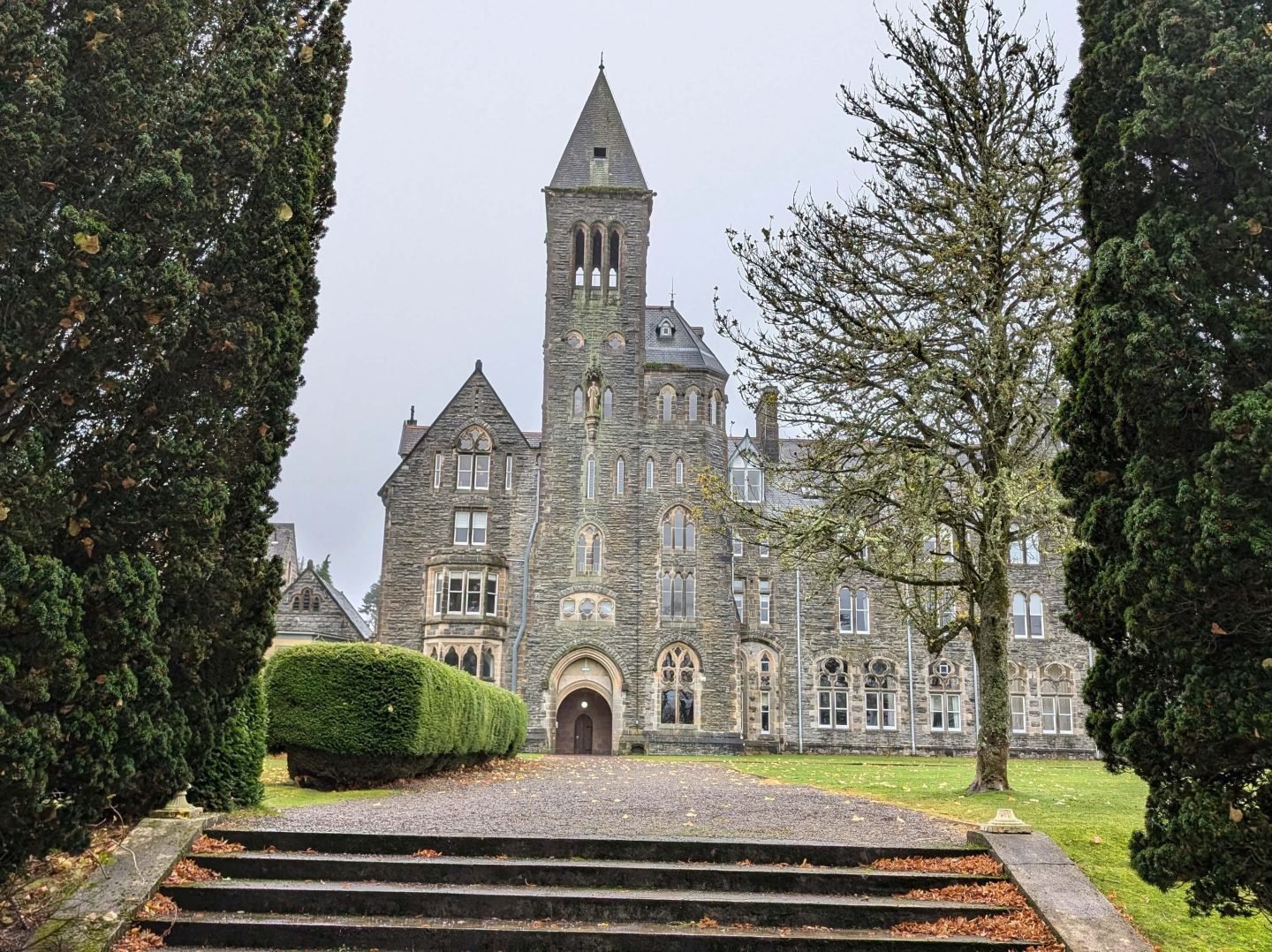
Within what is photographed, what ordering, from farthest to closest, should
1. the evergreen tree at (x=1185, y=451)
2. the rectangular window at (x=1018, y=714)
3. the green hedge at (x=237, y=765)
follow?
the rectangular window at (x=1018, y=714), the green hedge at (x=237, y=765), the evergreen tree at (x=1185, y=451)

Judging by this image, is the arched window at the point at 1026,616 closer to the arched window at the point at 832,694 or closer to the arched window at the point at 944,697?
the arched window at the point at 944,697

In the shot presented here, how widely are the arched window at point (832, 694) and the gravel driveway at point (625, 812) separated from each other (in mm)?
25327

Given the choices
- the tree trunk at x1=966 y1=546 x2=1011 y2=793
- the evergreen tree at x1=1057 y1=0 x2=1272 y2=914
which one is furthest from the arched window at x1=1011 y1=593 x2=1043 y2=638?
the evergreen tree at x1=1057 y1=0 x2=1272 y2=914

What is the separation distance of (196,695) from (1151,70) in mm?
6935

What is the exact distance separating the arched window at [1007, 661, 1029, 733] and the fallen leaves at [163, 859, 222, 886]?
40.6 meters

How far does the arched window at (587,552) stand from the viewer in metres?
37.1

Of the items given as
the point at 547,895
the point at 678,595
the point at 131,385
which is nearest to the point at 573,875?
the point at 547,895

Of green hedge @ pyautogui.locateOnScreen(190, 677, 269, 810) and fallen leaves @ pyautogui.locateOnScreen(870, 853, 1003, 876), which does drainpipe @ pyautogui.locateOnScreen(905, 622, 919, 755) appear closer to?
fallen leaves @ pyautogui.locateOnScreen(870, 853, 1003, 876)

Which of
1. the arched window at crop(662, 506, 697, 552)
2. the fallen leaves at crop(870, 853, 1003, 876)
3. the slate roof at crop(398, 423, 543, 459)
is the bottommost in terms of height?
the fallen leaves at crop(870, 853, 1003, 876)

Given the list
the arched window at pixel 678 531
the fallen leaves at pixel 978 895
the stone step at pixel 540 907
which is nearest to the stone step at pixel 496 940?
the stone step at pixel 540 907

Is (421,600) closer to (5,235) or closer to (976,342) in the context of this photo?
(976,342)

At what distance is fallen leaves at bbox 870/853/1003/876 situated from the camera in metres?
7.50

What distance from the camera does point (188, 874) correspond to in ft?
22.9

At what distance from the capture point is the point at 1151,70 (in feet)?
20.1
